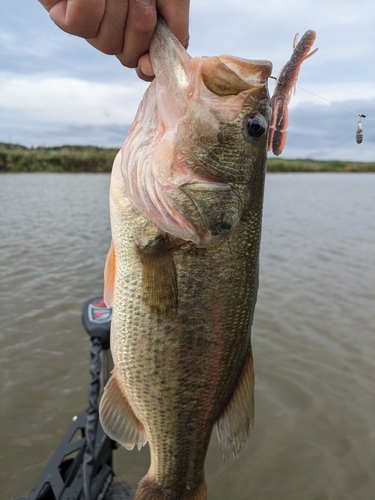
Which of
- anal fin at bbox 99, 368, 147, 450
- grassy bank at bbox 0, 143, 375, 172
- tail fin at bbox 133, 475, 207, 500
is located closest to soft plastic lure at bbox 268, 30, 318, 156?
anal fin at bbox 99, 368, 147, 450

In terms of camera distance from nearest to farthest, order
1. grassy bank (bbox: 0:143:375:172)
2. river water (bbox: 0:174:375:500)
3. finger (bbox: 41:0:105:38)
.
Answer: finger (bbox: 41:0:105:38), river water (bbox: 0:174:375:500), grassy bank (bbox: 0:143:375:172)

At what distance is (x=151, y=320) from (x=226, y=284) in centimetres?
36

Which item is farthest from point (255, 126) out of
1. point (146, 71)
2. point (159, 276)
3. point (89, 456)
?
point (89, 456)

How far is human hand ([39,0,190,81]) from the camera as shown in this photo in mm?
1384

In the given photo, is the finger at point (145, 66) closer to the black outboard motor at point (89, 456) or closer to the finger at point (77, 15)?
the finger at point (77, 15)

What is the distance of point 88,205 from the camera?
16250 millimetres

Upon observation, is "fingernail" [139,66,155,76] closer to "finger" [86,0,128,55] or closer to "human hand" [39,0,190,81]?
"human hand" [39,0,190,81]

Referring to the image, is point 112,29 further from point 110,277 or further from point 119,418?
point 119,418

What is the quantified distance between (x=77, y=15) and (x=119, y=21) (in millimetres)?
141

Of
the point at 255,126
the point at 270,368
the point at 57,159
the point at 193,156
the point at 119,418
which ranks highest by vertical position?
the point at 57,159

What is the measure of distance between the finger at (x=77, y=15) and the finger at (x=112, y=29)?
0.06 feet

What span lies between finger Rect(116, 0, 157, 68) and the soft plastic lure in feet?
2.12

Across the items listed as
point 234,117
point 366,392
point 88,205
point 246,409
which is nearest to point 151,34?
point 234,117

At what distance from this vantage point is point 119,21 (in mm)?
1431
